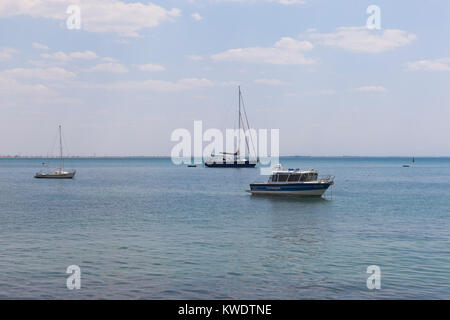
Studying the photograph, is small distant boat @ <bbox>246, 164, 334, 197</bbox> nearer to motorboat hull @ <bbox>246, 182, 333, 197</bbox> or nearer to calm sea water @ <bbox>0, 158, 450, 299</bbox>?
motorboat hull @ <bbox>246, 182, 333, 197</bbox>

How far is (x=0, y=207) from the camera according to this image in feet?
188

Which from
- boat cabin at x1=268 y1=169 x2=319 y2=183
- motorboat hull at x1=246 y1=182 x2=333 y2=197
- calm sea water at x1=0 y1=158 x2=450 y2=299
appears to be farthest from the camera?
boat cabin at x1=268 y1=169 x2=319 y2=183

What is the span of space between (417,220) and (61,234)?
34.6 metres

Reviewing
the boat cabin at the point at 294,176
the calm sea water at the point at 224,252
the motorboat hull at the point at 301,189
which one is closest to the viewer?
the calm sea water at the point at 224,252

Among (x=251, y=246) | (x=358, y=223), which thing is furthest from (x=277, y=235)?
(x=358, y=223)

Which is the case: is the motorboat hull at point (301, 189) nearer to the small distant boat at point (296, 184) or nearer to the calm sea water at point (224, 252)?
the small distant boat at point (296, 184)

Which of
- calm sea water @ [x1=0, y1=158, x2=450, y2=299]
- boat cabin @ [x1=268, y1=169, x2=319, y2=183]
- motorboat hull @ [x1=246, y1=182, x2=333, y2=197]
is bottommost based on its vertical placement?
calm sea water @ [x1=0, y1=158, x2=450, y2=299]

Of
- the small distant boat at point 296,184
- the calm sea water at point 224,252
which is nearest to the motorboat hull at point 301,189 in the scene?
the small distant boat at point 296,184

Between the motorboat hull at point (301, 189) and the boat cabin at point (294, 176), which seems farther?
the boat cabin at point (294, 176)

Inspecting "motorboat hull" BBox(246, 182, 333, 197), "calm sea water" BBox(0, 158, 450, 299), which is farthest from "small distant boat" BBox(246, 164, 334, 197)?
"calm sea water" BBox(0, 158, 450, 299)

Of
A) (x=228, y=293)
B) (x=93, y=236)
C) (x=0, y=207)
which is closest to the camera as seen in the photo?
(x=228, y=293)

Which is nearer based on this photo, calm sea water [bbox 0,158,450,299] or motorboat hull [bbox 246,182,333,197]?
calm sea water [bbox 0,158,450,299]
